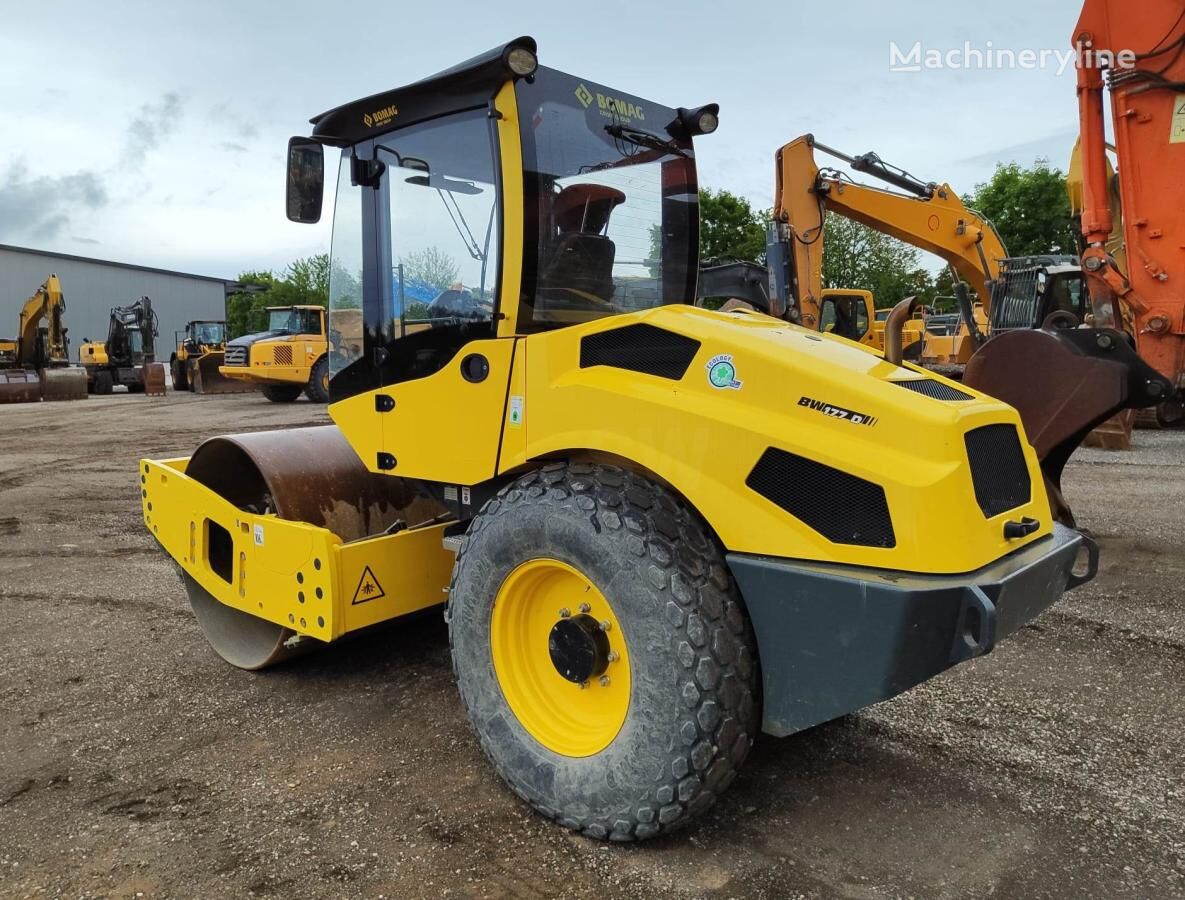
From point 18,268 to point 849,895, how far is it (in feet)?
197

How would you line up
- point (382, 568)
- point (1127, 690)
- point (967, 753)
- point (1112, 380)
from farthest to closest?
point (1112, 380)
point (1127, 690)
point (382, 568)
point (967, 753)

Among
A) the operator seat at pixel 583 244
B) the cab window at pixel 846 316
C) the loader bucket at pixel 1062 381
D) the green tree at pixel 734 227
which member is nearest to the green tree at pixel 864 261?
the green tree at pixel 734 227

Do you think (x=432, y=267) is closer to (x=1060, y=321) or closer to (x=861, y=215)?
(x=1060, y=321)

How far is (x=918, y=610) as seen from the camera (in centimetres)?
214

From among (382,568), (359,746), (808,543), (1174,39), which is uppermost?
(1174,39)

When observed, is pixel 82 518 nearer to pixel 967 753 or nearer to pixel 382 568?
pixel 382 568

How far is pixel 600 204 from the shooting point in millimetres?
3271

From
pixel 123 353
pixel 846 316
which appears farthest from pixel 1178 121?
pixel 123 353

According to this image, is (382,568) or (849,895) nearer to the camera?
(849,895)

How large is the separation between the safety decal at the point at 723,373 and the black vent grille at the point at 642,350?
0.23 ft

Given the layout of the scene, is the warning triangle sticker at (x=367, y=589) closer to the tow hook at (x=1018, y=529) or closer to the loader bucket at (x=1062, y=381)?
the tow hook at (x=1018, y=529)

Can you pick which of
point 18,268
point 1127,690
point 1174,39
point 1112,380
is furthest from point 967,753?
point 18,268

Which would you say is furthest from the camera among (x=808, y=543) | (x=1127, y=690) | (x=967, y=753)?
(x=1127, y=690)

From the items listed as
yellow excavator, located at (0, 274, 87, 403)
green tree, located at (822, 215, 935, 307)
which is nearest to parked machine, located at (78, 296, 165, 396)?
yellow excavator, located at (0, 274, 87, 403)
